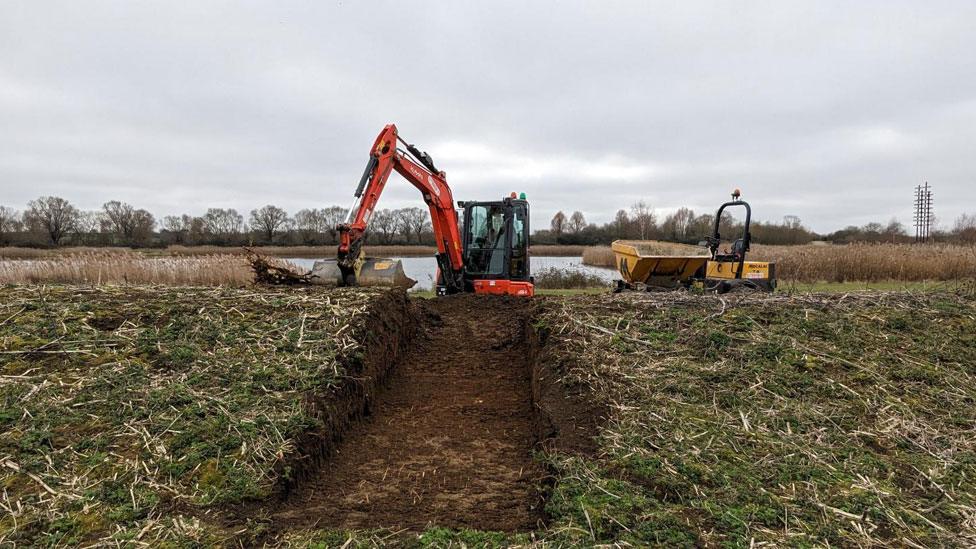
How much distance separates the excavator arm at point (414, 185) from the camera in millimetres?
9156

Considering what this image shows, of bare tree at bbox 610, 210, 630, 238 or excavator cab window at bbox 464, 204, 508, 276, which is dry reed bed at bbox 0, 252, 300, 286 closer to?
excavator cab window at bbox 464, 204, 508, 276

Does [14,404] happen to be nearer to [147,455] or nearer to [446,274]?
[147,455]

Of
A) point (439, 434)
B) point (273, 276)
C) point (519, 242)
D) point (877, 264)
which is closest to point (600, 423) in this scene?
point (439, 434)

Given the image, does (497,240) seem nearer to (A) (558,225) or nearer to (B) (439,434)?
(B) (439,434)

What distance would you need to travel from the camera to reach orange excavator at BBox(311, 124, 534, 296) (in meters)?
9.84

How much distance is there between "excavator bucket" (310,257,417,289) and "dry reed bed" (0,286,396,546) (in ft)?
11.0

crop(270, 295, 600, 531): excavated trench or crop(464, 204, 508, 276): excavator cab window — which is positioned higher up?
crop(464, 204, 508, 276): excavator cab window

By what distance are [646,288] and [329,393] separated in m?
7.43

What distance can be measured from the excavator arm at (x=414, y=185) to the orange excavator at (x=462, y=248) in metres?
0.02

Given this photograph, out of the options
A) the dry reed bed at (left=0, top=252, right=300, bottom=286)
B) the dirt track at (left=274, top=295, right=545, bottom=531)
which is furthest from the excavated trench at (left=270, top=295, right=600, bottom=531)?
the dry reed bed at (left=0, top=252, right=300, bottom=286)

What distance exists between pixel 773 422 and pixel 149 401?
15.9ft

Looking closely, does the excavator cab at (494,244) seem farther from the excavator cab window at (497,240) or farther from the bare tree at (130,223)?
the bare tree at (130,223)

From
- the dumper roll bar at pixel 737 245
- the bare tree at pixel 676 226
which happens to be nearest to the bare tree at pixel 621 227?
Result: the bare tree at pixel 676 226

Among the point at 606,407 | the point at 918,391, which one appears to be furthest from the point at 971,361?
the point at 606,407
